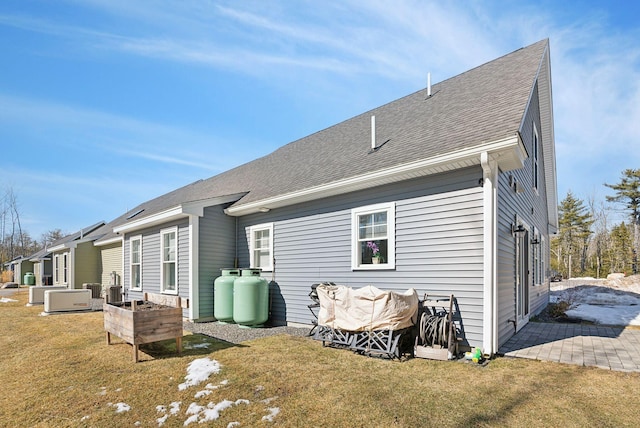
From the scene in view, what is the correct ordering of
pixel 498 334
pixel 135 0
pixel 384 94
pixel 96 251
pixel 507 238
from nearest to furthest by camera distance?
pixel 498 334, pixel 507 238, pixel 135 0, pixel 384 94, pixel 96 251

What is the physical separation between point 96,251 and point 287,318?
48.7 feet

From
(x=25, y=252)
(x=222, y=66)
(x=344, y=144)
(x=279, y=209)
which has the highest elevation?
(x=222, y=66)

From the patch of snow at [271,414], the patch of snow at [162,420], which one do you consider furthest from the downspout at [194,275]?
the patch of snow at [271,414]

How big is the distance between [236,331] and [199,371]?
3093 mm

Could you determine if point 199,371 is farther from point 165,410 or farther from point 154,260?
point 154,260

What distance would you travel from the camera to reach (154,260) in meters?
11.2

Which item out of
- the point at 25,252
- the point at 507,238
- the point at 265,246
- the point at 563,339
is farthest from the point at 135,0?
the point at 25,252

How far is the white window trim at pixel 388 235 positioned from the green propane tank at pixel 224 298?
10.5 feet

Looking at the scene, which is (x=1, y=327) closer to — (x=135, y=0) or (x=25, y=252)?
(x=135, y=0)

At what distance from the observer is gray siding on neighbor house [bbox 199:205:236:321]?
9.15 m

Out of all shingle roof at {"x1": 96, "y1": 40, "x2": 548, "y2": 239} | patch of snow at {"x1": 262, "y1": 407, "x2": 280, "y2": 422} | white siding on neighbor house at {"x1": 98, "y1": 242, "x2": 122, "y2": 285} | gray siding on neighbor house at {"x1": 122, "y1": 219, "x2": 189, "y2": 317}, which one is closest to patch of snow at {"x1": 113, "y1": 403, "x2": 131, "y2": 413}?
patch of snow at {"x1": 262, "y1": 407, "x2": 280, "y2": 422}

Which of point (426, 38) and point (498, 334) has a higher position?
point (426, 38)

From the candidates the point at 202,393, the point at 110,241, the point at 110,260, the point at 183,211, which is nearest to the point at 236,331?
the point at 183,211

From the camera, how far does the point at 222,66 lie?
9422 mm
